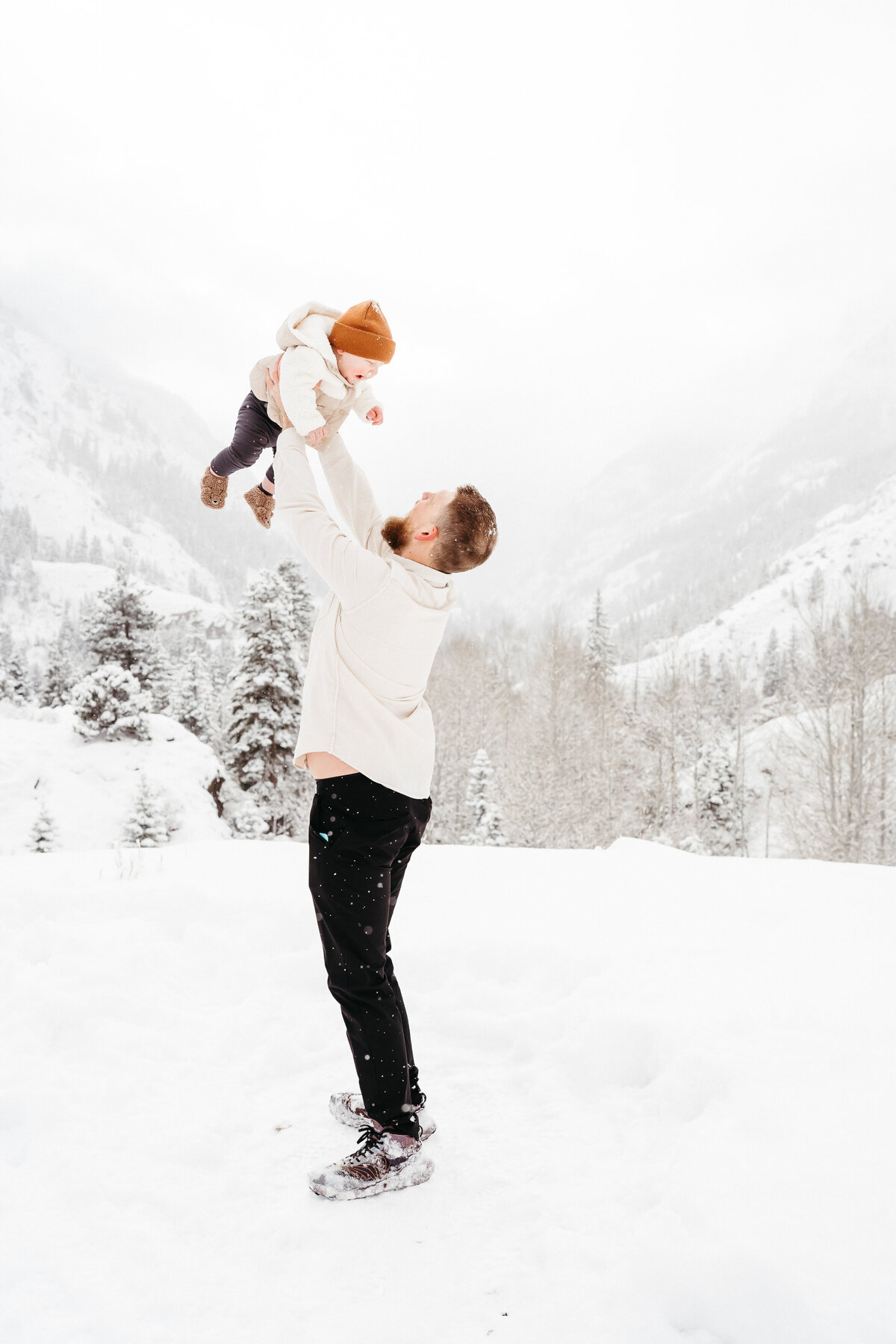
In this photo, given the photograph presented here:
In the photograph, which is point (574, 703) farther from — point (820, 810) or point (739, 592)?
point (739, 592)

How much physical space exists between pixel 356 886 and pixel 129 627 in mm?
22734

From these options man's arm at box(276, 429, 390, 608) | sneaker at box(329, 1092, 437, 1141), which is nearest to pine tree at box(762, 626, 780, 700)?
sneaker at box(329, 1092, 437, 1141)

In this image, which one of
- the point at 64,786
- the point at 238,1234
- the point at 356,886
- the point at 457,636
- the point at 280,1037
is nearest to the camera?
the point at 238,1234

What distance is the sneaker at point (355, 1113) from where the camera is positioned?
2486mm

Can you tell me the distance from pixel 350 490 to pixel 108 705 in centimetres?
1887

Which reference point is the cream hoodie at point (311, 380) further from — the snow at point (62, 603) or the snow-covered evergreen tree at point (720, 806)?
the snow at point (62, 603)

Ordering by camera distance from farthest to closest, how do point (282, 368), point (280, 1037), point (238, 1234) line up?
Answer: 1. point (280, 1037)
2. point (282, 368)
3. point (238, 1234)

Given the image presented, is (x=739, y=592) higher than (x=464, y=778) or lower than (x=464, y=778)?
higher

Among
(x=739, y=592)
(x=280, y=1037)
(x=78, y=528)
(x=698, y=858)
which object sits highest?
(x=78, y=528)

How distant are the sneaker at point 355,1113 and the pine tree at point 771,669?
64865mm

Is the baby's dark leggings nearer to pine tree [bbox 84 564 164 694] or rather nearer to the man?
the man

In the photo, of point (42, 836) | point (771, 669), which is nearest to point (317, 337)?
point (42, 836)

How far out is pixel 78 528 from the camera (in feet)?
593

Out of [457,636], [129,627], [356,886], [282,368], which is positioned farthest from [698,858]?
[457,636]
